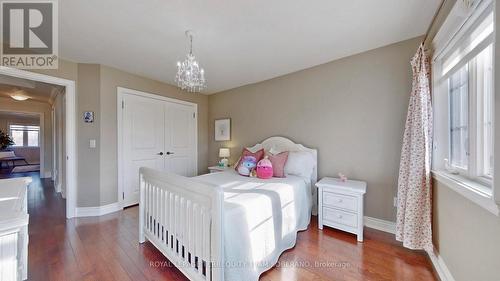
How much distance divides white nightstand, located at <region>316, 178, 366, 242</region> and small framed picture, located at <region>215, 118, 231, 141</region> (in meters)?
2.36

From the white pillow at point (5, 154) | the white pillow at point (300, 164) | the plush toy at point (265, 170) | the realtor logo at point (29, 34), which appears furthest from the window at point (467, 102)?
the white pillow at point (5, 154)

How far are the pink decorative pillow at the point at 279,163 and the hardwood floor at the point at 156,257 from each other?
782 millimetres

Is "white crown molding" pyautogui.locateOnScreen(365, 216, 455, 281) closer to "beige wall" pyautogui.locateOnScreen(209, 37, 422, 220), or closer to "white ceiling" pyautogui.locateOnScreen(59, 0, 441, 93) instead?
"beige wall" pyautogui.locateOnScreen(209, 37, 422, 220)

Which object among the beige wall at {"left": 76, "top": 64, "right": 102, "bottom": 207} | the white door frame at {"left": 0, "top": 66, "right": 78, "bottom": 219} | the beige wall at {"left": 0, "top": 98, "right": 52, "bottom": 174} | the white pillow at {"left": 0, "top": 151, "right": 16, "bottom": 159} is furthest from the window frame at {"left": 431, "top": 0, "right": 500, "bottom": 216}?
the white pillow at {"left": 0, "top": 151, "right": 16, "bottom": 159}

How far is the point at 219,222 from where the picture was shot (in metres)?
1.21

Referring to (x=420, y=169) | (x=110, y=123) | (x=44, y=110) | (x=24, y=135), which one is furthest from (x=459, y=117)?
(x=24, y=135)

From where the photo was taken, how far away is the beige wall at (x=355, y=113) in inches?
91.3

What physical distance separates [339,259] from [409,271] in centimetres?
56

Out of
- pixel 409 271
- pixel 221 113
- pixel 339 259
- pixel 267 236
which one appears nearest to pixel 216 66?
pixel 221 113

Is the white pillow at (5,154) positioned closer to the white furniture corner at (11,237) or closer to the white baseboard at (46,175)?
the white baseboard at (46,175)

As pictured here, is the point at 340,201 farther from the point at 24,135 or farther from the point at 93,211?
the point at 24,135

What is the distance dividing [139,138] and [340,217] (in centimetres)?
337

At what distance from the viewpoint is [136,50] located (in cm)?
249

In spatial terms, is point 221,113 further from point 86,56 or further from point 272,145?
point 86,56
